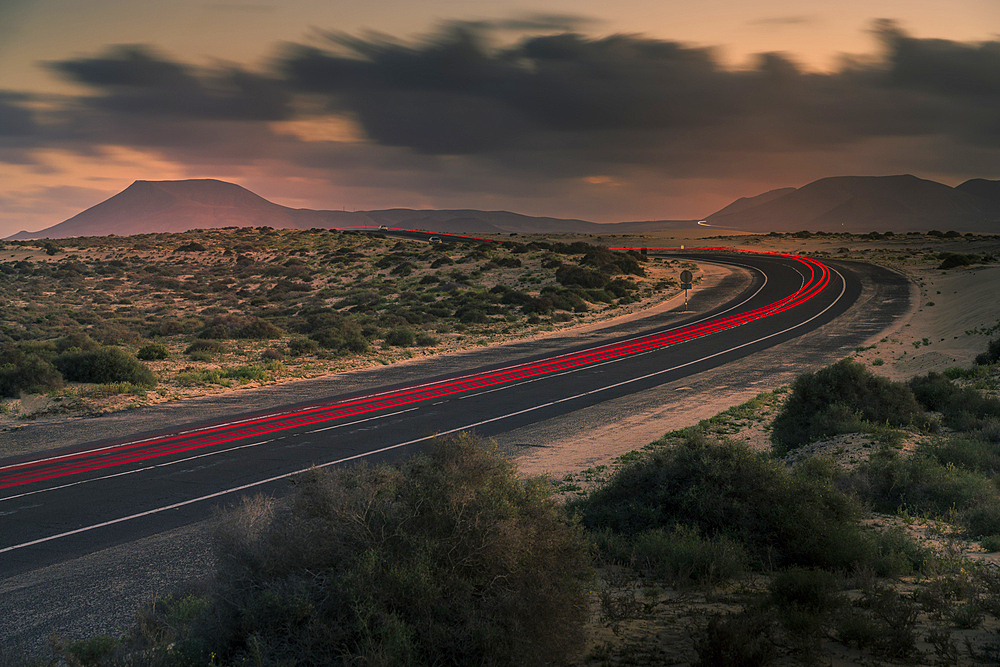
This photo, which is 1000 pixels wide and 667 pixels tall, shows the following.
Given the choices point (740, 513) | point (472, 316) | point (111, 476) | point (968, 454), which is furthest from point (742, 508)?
point (472, 316)

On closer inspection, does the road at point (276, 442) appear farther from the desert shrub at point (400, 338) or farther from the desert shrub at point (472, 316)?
the desert shrub at point (472, 316)

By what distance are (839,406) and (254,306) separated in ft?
144

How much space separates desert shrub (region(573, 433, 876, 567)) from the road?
21.8 ft

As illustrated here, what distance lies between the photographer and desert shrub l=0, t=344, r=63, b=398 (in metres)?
21.0

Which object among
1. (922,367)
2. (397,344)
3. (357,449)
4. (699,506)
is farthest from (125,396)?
(922,367)

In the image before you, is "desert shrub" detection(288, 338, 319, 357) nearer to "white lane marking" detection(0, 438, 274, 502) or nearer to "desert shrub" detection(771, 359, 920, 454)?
"white lane marking" detection(0, 438, 274, 502)

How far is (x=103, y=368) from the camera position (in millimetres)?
22812

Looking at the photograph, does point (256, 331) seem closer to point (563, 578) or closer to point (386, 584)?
point (563, 578)

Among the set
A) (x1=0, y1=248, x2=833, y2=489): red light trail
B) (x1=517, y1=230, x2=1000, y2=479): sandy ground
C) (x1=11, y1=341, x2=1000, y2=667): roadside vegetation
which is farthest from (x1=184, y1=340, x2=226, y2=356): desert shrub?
(x1=11, y1=341, x2=1000, y2=667): roadside vegetation

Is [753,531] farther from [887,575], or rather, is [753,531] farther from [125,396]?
[125,396]

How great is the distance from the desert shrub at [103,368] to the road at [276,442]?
603 centimetres

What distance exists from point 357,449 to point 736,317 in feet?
100

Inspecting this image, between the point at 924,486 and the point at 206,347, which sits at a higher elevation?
the point at 206,347

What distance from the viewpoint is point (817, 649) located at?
586 centimetres
